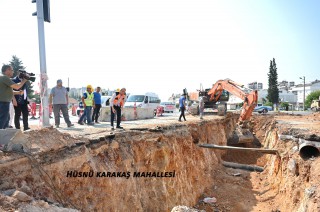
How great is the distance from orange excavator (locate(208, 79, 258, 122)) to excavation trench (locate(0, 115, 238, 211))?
522 centimetres

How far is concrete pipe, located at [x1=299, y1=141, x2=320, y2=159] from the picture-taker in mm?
7614

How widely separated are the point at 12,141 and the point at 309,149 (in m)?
7.86

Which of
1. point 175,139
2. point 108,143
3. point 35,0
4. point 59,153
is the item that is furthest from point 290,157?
point 35,0

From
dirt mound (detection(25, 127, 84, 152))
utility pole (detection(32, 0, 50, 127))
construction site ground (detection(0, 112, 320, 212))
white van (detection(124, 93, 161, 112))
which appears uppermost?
utility pole (detection(32, 0, 50, 127))

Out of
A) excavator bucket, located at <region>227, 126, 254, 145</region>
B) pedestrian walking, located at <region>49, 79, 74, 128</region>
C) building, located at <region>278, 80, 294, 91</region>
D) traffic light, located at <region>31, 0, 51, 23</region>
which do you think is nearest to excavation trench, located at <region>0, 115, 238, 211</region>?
pedestrian walking, located at <region>49, 79, 74, 128</region>

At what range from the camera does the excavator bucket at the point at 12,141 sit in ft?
14.6

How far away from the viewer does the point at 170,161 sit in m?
8.30

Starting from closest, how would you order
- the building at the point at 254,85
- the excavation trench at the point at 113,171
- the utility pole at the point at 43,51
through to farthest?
the excavation trench at the point at 113,171 < the utility pole at the point at 43,51 < the building at the point at 254,85

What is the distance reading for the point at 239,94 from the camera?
15180 millimetres

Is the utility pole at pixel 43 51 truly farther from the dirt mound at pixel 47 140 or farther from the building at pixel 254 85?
the building at pixel 254 85

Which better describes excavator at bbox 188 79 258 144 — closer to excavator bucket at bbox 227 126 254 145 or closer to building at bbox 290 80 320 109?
excavator bucket at bbox 227 126 254 145

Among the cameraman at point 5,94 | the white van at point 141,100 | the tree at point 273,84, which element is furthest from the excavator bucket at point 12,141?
the tree at point 273,84

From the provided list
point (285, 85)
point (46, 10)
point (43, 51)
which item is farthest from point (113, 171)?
point (285, 85)

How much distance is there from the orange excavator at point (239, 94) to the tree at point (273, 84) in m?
39.3
